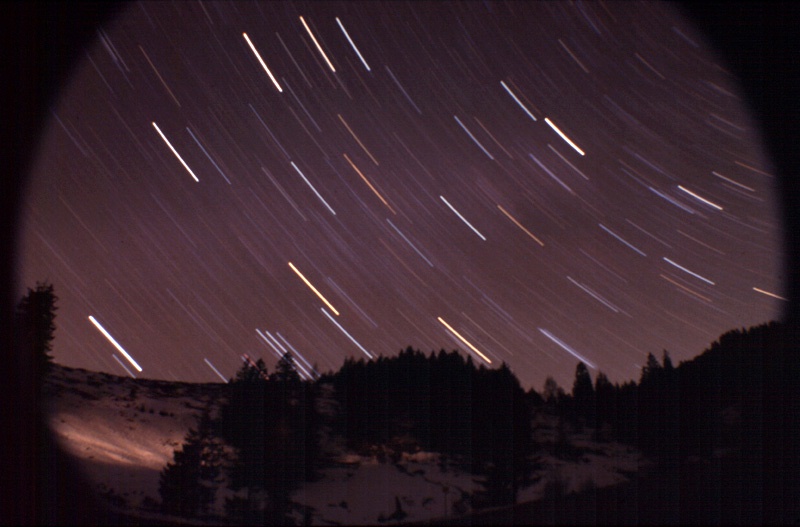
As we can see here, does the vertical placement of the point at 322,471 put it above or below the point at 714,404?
below

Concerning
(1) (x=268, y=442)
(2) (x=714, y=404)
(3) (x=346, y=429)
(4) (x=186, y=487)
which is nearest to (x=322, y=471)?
(1) (x=268, y=442)

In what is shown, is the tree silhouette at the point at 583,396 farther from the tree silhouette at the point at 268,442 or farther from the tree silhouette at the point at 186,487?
the tree silhouette at the point at 186,487

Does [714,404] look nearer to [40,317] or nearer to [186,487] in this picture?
[186,487]

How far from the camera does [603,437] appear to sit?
45656mm

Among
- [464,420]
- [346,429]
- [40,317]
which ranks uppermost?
[40,317]

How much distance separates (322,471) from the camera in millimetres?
33594

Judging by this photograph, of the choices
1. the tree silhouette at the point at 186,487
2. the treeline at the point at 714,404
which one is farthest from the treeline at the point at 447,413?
the tree silhouette at the point at 186,487

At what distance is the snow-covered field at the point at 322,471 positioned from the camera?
26031 mm

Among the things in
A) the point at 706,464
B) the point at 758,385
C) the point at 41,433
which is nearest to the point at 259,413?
the point at 41,433

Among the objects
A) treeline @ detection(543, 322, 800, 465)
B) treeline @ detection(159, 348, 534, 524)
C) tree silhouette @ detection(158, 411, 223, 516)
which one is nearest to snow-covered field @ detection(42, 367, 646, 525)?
tree silhouette @ detection(158, 411, 223, 516)

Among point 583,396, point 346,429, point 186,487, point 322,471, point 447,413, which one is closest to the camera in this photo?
point 186,487

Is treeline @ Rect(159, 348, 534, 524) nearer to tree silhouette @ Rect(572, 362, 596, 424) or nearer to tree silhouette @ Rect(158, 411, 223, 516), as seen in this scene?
tree silhouette @ Rect(158, 411, 223, 516)

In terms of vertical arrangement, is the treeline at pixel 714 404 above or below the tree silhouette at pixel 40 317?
below

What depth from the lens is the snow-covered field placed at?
26031 mm
